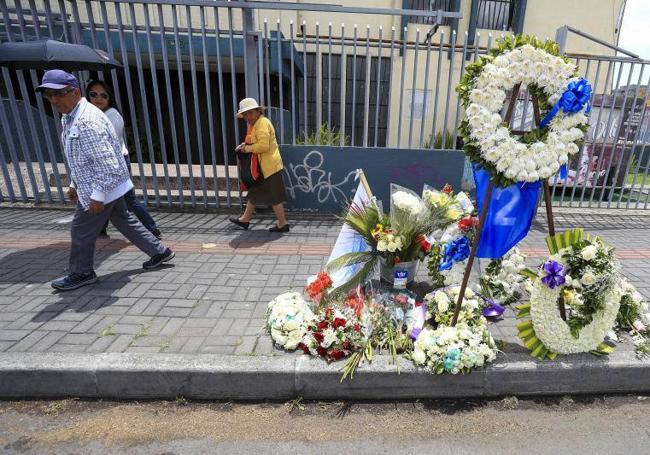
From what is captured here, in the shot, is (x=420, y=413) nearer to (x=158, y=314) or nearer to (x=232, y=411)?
(x=232, y=411)

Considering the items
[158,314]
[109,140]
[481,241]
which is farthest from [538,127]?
[109,140]

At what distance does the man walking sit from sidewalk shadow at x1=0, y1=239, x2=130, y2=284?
540 millimetres

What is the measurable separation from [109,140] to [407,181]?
13.5 feet

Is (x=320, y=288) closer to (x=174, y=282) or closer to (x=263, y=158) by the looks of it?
(x=174, y=282)

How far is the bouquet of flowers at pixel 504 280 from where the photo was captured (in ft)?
11.5

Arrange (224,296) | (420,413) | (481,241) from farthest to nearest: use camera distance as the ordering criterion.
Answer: (224,296), (481,241), (420,413)

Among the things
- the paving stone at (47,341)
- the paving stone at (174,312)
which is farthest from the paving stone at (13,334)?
the paving stone at (174,312)

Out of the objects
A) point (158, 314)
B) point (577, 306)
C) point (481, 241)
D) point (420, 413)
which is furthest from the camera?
point (158, 314)

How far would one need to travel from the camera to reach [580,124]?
2.31 m

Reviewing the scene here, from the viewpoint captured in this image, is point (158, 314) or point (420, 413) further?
point (158, 314)

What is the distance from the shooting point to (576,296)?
263 cm

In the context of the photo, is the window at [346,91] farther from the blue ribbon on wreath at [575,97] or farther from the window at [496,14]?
the blue ribbon on wreath at [575,97]

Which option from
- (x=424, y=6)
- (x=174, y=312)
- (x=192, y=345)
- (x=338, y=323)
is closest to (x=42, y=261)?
(x=174, y=312)

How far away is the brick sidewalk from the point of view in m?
2.93
